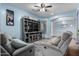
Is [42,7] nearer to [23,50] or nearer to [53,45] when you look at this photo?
[53,45]

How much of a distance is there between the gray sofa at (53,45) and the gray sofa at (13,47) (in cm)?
14

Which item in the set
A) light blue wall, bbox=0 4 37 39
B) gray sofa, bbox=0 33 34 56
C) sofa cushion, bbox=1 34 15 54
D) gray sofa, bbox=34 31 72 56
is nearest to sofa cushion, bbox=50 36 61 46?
gray sofa, bbox=34 31 72 56

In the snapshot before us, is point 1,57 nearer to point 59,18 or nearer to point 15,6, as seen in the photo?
point 15,6

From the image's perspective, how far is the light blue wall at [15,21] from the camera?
2157 millimetres

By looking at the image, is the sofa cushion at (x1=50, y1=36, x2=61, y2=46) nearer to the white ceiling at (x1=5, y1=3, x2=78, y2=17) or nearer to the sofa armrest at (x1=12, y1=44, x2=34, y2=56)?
the sofa armrest at (x1=12, y1=44, x2=34, y2=56)

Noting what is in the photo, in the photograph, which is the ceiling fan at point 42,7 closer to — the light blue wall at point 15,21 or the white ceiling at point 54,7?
the white ceiling at point 54,7

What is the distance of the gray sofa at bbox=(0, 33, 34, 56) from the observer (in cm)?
216

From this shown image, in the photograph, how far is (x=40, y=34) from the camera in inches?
90.6

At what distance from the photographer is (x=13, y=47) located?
2172 millimetres

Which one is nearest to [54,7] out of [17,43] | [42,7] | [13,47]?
[42,7]

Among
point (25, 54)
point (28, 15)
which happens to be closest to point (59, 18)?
point (28, 15)

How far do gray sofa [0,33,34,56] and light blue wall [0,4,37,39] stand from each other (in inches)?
4.0

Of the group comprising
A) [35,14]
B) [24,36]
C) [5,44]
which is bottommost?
[5,44]

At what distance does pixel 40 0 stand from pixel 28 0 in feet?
0.78
